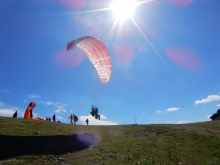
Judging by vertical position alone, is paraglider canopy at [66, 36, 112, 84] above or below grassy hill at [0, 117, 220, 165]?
above

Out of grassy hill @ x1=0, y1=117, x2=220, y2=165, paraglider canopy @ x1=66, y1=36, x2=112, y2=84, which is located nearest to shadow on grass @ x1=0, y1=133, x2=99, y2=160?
grassy hill @ x1=0, y1=117, x2=220, y2=165

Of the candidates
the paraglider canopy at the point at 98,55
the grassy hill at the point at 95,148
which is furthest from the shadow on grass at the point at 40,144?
the paraglider canopy at the point at 98,55

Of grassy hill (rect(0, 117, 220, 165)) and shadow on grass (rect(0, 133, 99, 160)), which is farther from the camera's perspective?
shadow on grass (rect(0, 133, 99, 160))

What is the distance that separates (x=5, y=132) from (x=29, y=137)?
311 cm

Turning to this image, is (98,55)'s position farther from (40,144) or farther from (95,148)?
(40,144)

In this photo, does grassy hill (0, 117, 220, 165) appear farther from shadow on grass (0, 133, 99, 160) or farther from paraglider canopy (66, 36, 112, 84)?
paraglider canopy (66, 36, 112, 84)

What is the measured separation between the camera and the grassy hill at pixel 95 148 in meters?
20.1

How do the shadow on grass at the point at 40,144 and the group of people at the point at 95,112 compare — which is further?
the group of people at the point at 95,112

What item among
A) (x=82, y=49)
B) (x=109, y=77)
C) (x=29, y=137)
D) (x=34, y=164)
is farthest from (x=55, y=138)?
(x=82, y=49)

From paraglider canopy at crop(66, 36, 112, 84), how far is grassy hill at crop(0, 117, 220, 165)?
801 cm

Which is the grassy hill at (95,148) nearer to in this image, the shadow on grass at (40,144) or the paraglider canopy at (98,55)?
the shadow on grass at (40,144)

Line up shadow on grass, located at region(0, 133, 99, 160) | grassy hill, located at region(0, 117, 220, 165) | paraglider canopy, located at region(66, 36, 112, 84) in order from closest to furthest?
grassy hill, located at region(0, 117, 220, 165)
shadow on grass, located at region(0, 133, 99, 160)
paraglider canopy, located at region(66, 36, 112, 84)

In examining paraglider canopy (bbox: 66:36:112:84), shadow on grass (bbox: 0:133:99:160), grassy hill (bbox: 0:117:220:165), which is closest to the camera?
grassy hill (bbox: 0:117:220:165)

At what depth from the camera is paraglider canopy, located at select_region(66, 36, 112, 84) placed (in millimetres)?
27750
